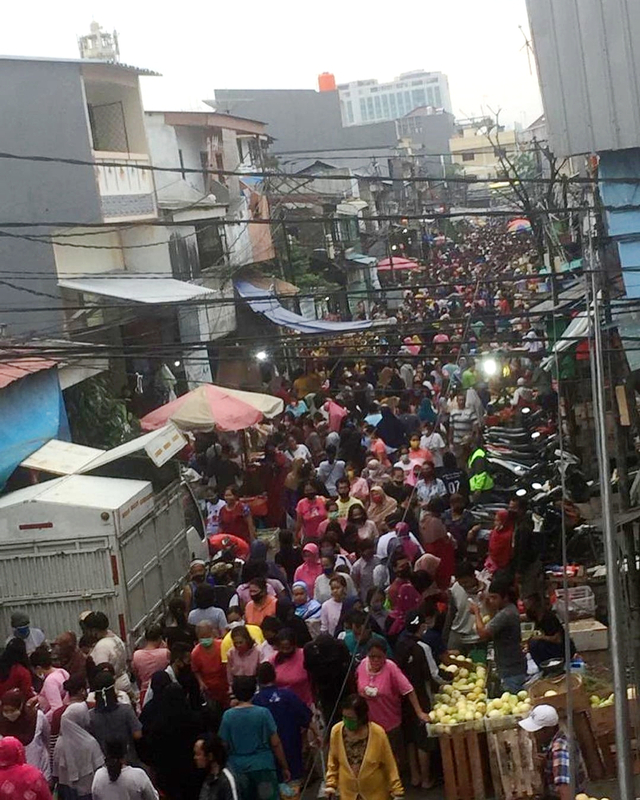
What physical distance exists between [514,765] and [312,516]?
5.58 m

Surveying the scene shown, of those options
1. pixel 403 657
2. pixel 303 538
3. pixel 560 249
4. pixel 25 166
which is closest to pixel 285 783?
pixel 403 657

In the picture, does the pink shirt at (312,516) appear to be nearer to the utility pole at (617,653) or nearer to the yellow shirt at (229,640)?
the yellow shirt at (229,640)

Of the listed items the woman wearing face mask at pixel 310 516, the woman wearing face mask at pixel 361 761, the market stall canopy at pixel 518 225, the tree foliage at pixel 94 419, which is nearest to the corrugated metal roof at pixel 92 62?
the tree foliage at pixel 94 419

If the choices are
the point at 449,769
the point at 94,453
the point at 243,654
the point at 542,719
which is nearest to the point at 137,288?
the point at 94,453

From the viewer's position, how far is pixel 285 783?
25.8 ft

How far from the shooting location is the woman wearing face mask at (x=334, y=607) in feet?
31.9

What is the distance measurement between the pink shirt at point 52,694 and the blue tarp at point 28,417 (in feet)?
17.4

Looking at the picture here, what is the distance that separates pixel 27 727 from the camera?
7.91 meters

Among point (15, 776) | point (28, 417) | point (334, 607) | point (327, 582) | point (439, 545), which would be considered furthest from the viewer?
point (28, 417)

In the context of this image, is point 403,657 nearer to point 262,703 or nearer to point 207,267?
point 262,703

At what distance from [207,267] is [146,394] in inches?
268

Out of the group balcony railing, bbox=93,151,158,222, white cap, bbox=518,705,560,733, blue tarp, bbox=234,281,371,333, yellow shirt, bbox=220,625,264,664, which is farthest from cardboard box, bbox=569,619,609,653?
balcony railing, bbox=93,151,158,222

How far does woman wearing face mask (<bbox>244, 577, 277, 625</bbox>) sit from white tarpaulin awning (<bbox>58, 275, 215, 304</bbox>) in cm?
1009

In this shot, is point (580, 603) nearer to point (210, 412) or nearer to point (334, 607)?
point (334, 607)
